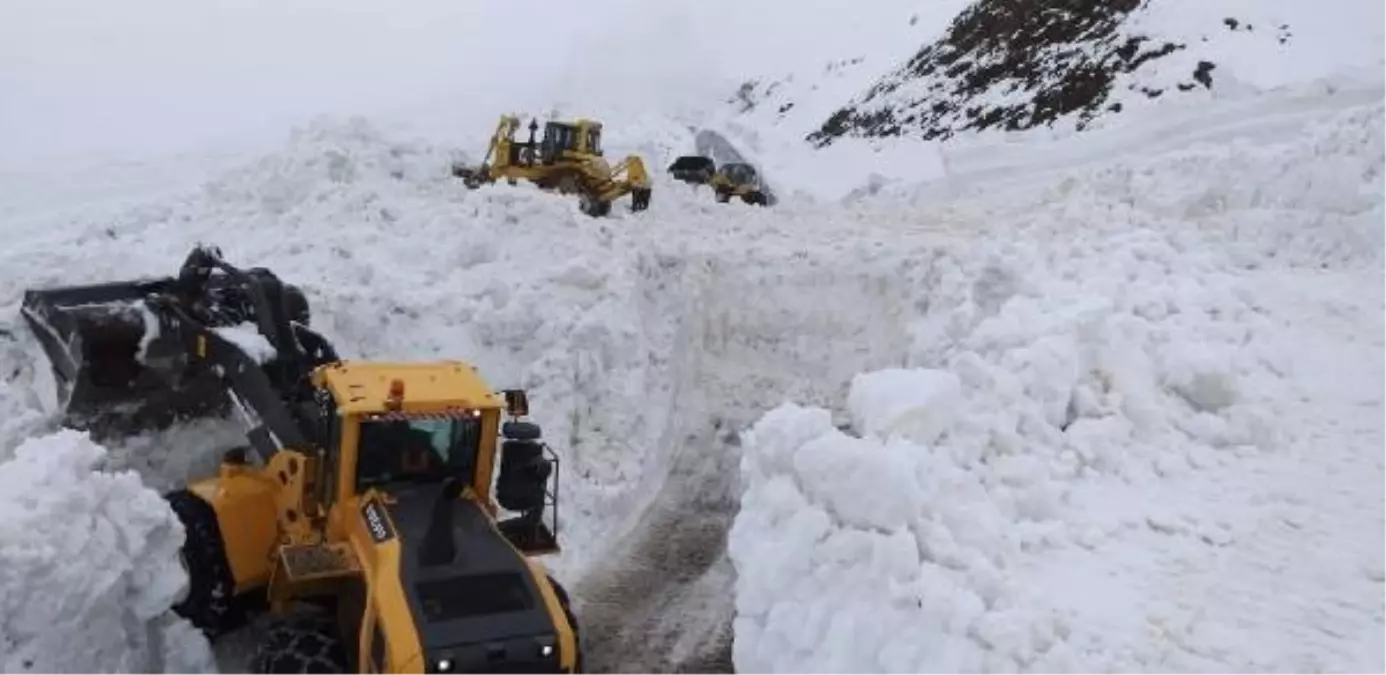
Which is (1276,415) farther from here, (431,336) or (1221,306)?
(431,336)

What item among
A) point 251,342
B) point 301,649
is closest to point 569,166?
point 251,342

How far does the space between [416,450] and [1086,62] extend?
25427 millimetres

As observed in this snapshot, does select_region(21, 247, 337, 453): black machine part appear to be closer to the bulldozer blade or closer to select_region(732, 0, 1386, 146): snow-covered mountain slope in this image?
the bulldozer blade

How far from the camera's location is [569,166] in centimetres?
2280

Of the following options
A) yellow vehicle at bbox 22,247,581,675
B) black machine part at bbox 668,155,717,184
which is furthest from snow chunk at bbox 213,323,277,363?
black machine part at bbox 668,155,717,184

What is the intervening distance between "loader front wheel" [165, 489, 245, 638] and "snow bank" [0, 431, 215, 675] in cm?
23

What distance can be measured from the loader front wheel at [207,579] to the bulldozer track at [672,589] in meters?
2.25

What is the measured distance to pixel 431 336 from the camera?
12.0m

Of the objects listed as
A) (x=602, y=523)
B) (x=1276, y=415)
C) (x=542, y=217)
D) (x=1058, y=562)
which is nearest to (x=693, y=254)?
(x=542, y=217)

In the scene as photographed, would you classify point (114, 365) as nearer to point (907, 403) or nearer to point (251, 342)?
point (251, 342)

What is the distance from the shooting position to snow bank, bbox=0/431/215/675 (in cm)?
627

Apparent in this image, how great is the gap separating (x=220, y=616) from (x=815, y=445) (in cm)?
387

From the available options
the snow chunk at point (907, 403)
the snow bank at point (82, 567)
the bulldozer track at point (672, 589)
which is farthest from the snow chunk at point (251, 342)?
the snow chunk at point (907, 403)

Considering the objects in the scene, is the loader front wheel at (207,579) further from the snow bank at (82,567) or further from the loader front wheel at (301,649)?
the loader front wheel at (301,649)
